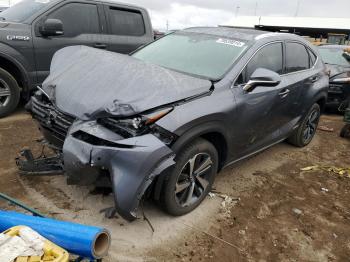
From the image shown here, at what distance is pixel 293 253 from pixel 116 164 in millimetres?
1792

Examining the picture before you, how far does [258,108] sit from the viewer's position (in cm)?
379

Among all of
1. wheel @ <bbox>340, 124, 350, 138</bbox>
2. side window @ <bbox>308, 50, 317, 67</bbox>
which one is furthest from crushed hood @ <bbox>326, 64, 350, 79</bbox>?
side window @ <bbox>308, 50, 317, 67</bbox>

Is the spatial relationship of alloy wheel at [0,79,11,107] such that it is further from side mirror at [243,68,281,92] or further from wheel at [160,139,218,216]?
side mirror at [243,68,281,92]

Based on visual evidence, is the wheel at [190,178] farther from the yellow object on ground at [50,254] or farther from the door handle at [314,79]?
the door handle at [314,79]

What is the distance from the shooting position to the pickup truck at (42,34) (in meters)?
5.43

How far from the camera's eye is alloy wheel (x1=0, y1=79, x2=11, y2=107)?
17.7 ft

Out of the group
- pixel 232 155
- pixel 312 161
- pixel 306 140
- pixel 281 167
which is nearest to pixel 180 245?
pixel 232 155

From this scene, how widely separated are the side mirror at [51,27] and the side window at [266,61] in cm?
336

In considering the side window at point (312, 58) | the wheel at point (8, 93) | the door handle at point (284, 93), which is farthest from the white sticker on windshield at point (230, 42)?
the wheel at point (8, 93)

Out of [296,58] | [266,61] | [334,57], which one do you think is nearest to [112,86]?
[266,61]

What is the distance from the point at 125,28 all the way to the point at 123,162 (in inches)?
190

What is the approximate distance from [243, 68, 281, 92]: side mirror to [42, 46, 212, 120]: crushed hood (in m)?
0.48

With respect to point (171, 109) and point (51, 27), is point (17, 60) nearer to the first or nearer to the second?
point (51, 27)

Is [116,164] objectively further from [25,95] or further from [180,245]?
[25,95]
